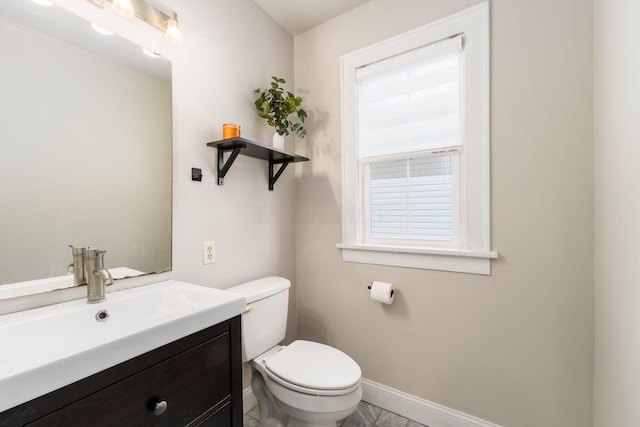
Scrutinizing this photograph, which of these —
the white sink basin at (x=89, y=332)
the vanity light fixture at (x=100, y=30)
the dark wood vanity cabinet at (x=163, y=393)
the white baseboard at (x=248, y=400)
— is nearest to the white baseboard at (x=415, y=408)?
the white baseboard at (x=248, y=400)

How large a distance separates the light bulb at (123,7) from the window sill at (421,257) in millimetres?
1506

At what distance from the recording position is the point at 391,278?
1.69 m

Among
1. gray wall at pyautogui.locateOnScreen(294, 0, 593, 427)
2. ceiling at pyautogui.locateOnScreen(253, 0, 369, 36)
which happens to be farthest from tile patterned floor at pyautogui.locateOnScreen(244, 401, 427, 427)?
ceiling at pyautogui.locateOnScreen(253, 0, 369, 36)

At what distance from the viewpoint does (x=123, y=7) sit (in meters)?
1.11

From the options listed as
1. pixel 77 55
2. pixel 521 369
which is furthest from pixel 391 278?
pixel 77 55

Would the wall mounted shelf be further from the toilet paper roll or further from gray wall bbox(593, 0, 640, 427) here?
gray wall bbox(593, 0, 640, 427)

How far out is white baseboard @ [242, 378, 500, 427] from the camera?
1485 millimetres

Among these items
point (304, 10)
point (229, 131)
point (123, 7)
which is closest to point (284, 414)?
point (229, 131)

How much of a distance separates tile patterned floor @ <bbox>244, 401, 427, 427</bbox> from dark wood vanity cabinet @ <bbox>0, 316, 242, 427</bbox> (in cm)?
70

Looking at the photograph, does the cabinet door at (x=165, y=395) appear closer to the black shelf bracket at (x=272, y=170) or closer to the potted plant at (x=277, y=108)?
the black shelf bracket at (x=272, y=170)

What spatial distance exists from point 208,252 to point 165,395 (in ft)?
2.43

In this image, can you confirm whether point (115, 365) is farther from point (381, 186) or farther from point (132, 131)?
point (381, 186)

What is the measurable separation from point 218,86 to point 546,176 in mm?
1664

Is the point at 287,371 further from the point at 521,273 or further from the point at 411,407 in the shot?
the point at 521,273
